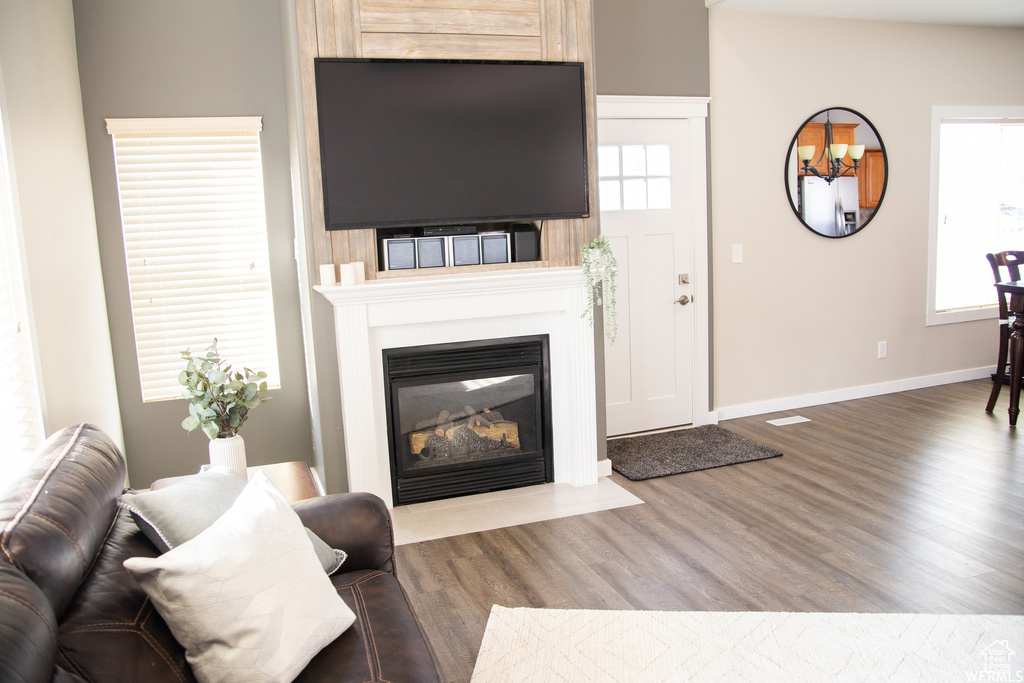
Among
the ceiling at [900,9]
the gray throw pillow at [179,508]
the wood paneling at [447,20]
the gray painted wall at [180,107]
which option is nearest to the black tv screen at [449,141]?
the wood paneling at [447,20]

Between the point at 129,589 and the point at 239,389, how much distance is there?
5.20 ft

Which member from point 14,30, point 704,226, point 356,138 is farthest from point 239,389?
point 704,226

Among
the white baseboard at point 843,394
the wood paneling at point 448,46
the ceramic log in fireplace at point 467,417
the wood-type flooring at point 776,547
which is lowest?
the wood-type flooring at point 776,547

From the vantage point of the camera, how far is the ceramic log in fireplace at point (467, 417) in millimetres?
3742

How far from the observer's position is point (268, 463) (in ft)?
14.2

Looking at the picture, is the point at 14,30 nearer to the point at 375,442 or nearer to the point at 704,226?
the point at 375,442

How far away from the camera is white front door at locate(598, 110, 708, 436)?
4570 mm

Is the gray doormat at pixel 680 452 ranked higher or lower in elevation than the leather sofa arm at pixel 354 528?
lower

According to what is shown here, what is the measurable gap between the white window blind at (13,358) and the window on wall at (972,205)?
5865mm

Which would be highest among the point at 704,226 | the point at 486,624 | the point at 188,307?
the point at 704,226

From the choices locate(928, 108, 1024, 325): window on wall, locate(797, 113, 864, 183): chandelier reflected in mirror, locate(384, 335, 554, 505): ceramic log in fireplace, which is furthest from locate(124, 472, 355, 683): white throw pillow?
locate(928, 108, 1024, 325): window on wall

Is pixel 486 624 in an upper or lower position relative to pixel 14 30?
lower

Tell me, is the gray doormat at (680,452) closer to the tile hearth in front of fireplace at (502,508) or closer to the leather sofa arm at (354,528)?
the tile hearth in front of fireplace at (502,508)

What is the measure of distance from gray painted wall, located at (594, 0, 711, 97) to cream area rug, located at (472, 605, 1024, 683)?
3.14 meters
